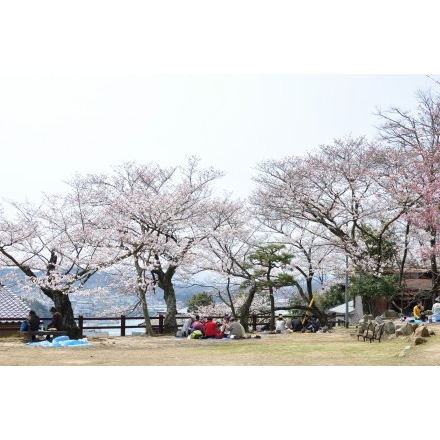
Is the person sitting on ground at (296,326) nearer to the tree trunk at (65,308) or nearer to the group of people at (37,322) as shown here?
the tree trunk at (65,308)

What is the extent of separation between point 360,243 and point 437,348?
938cm

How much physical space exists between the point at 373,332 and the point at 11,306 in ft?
36.0

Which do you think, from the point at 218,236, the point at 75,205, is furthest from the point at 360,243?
the point at 75,205

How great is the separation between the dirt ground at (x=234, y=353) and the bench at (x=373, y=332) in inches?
8.9

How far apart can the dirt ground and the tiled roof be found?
396cm

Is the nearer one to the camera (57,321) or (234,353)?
(234,353)

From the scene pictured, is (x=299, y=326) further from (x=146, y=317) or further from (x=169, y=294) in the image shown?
(x=146, y=317)

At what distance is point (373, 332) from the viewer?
12.2 metres

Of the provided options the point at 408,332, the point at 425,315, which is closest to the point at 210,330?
the point at 408,332

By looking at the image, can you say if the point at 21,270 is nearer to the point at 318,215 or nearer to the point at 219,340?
the point at 219,340

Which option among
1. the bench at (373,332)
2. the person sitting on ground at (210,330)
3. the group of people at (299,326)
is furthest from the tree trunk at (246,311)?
the bench at (373,332)

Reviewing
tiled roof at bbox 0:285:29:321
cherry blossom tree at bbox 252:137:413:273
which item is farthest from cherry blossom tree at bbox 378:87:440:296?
tiled roof at bbox 0:285:29:321

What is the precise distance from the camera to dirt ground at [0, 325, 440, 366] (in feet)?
31.7

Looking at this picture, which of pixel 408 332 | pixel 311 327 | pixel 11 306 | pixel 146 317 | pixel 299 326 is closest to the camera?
pixel 408 332
